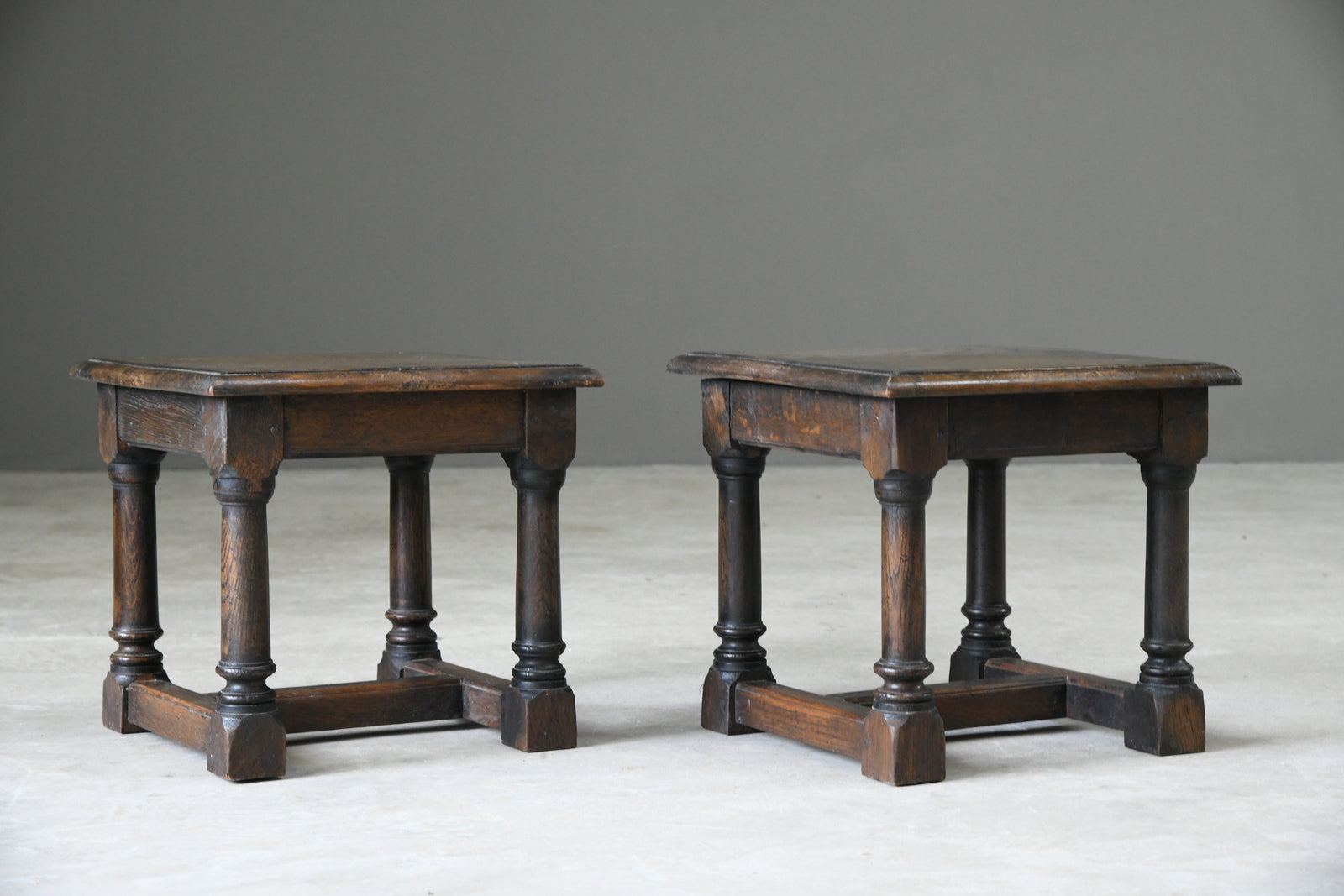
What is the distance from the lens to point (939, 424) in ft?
9.98

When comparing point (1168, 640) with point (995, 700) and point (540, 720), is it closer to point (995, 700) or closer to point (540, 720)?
point (995, 700)

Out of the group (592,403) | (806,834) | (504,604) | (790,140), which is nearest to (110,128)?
(592,403)

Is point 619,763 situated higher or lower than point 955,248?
lower

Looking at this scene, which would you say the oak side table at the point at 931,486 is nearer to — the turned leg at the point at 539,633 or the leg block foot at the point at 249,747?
the turned leg at the point at 539,633

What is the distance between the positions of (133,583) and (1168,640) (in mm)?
1906

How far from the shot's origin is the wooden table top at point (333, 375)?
3010 mm

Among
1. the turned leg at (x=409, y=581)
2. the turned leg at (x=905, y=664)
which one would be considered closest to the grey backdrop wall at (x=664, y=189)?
the turned leg at (x=409, y=581)

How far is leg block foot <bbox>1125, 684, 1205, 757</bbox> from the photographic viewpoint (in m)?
3.30

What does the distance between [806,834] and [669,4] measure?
21.3 feet

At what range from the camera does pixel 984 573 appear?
12.5 feet

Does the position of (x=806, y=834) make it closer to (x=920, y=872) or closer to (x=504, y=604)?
(x=920, y=872)

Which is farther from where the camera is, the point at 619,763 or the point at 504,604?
the point at 504,604

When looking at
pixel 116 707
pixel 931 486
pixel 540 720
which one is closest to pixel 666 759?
pixel 540 720

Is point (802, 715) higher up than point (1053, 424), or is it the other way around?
point (1053, 424)
